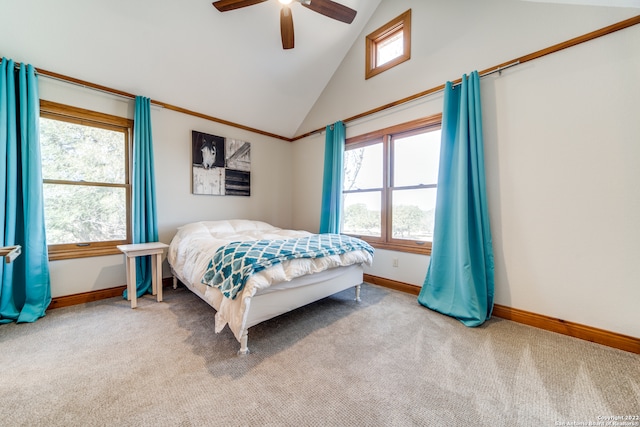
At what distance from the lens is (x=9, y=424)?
1115mm

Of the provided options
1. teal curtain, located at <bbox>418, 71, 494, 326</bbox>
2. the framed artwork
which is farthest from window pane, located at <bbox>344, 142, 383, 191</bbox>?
the framed artwork

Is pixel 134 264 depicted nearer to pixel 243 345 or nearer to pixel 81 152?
pixel 81 152

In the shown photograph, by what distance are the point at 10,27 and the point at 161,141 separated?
4.58ft

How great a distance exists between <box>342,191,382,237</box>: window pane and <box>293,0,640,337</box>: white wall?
136 cm

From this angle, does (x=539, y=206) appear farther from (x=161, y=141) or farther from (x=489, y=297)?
(x=161, y=141)

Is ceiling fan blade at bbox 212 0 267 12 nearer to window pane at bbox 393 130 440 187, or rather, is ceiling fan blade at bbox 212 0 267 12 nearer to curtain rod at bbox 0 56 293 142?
curtain rod at bbox 0 56 293 142

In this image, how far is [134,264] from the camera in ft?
8.09

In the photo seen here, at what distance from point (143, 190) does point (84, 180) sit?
58 cm

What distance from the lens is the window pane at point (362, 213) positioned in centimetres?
338

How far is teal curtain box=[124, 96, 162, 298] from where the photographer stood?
2.79 meters

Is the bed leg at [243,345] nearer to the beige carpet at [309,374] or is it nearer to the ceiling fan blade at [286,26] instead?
the beige carpet at [309,374]

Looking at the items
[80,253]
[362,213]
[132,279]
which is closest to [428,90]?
[362,213]

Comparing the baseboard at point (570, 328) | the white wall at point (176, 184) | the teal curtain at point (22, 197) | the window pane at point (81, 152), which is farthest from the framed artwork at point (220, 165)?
the baseboard at point (570, 328)

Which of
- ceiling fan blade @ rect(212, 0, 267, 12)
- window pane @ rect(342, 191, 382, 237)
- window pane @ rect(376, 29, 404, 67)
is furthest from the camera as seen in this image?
window pane @ rect(342, 191, 382, 237)
